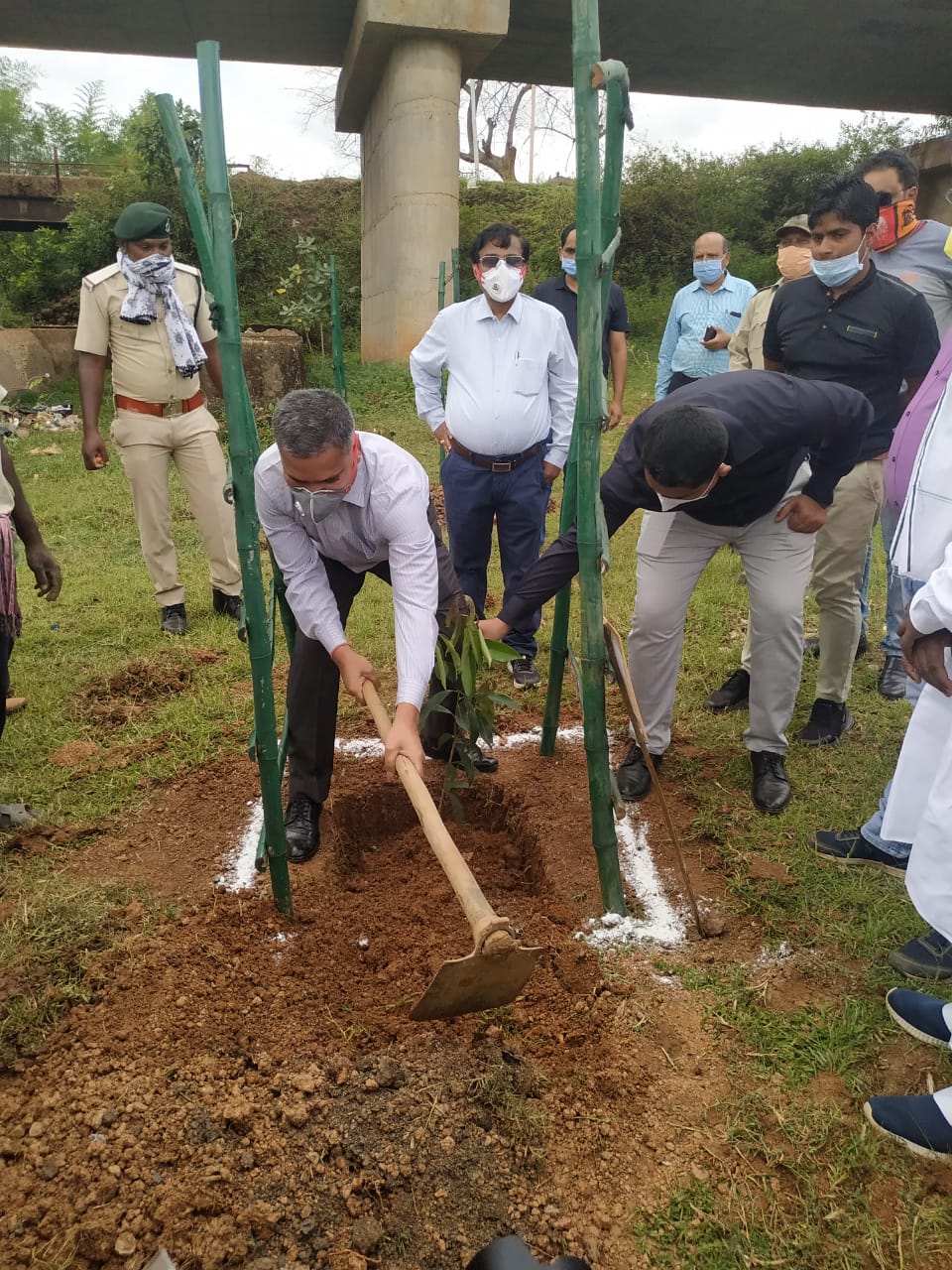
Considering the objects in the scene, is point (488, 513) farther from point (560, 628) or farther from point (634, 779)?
point (634, 779)

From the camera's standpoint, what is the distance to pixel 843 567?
3.57 meters

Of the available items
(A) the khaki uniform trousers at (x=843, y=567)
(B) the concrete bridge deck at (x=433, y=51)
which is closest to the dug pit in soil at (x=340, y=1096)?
(A) the khaki uniform trousers at (x=843, y=567)

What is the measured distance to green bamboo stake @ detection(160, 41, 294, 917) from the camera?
2.03 metres

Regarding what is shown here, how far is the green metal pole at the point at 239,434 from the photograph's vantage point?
203 cm

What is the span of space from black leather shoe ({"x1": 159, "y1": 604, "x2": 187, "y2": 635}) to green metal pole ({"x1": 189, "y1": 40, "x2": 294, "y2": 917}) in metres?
2.60

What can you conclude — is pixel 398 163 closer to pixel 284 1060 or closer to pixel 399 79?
pixel 399 79

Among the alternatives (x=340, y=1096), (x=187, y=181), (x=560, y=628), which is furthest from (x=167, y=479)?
(x=340, y=1096)

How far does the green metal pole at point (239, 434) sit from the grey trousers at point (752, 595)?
4.50ft

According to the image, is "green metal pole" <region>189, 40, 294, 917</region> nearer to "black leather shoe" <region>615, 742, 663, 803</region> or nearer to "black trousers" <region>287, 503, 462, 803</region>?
"black trousers" <region>287, 503, 462, 803</region>

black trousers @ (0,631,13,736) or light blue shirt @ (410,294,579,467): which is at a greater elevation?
light blue shirt @ (410,294,579,467)

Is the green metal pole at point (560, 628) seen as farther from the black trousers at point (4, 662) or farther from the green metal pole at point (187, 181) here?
the black trousers at point (4, 662)

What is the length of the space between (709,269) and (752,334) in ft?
5.18

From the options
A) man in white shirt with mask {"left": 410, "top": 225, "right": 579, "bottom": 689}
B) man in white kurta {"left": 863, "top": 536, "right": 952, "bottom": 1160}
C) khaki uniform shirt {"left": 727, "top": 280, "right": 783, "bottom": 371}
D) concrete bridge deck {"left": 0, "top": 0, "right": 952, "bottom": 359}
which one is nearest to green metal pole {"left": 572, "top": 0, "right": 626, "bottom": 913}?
man in white kurta {"left": 863, "top": 536, "right": 952, "bottom": 1160}

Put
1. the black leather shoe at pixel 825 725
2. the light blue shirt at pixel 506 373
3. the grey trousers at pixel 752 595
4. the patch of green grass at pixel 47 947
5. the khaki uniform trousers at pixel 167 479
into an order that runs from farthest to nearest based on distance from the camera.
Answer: the khaki uniform trousers at pixel 167 479 < the light blue shirt at pixel 506 373 < the black leather shoe at pixel 825 725 < the grey trousers at pixel 752 595 < the patch of green grass at pixel 47 947
